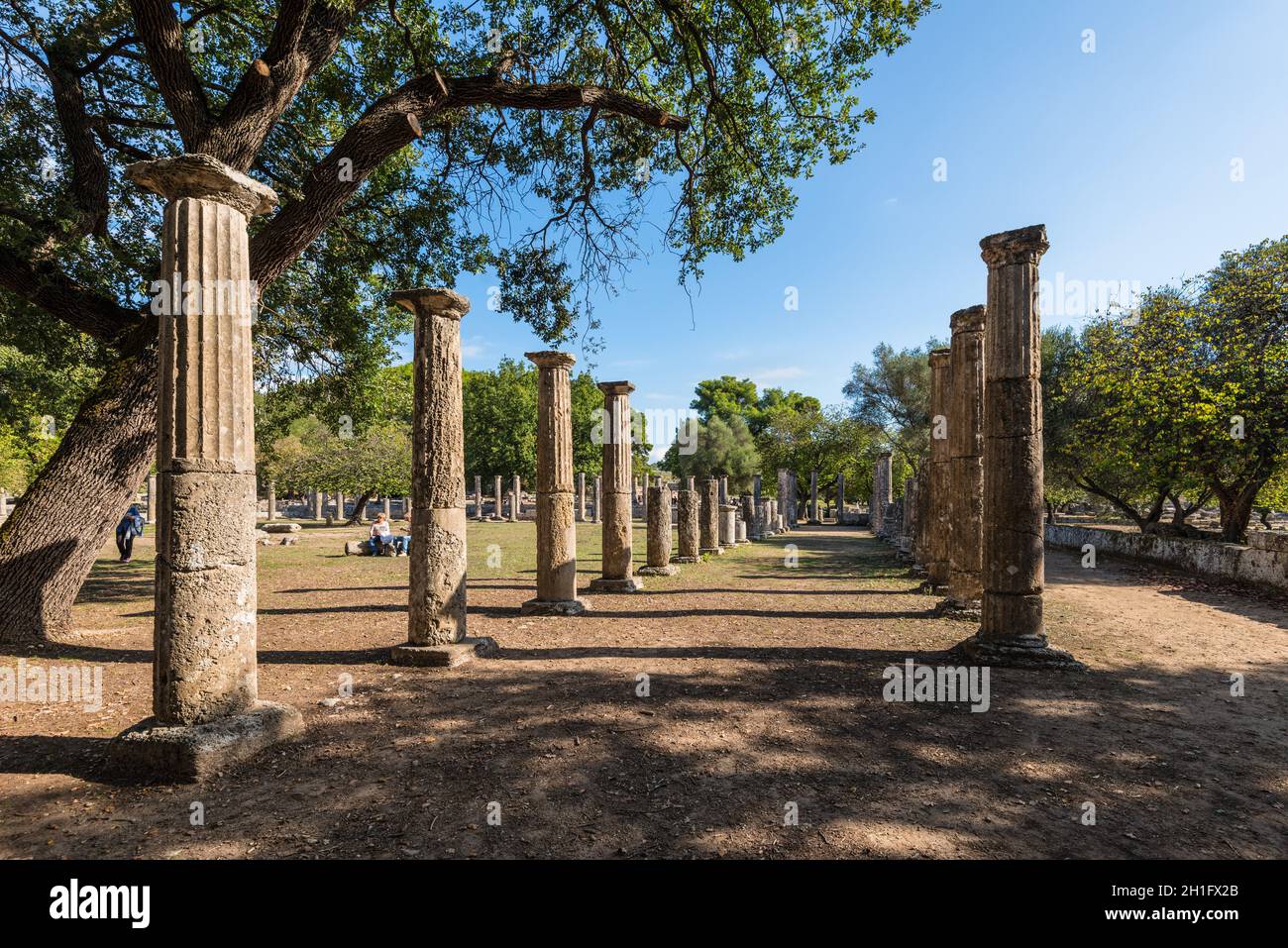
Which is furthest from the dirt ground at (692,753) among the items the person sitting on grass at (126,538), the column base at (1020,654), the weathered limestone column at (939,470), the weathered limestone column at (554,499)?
the person sitting on grass at (126,538)

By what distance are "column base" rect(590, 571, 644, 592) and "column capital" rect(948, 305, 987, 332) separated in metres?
7.19

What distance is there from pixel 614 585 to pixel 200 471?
8219 millimetres

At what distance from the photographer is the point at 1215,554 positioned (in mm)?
12555

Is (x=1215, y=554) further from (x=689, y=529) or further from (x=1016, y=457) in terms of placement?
(x=689, y=529)

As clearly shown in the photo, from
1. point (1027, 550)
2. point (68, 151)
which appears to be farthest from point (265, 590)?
point (1027, 550)

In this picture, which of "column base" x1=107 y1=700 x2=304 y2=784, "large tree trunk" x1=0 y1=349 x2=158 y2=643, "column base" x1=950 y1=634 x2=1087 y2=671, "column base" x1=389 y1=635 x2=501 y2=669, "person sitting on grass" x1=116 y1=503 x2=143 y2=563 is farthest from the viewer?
"person sitting on grass" x1=116 y1=503 x2=143 y2=563

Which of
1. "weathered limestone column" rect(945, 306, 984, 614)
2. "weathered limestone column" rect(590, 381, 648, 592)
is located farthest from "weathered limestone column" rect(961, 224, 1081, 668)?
"weathered limestone column" rect(590, 381, 648, 592)

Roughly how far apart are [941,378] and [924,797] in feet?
29.6

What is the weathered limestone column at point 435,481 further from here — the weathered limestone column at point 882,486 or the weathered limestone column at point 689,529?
the weathered limestone column at point 882,486

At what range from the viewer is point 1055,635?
7.73 m

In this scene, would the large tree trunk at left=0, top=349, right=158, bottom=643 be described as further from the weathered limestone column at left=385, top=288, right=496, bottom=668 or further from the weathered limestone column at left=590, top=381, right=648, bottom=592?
the weathered limestone column at left=590, top=381, right=648, bottom=592

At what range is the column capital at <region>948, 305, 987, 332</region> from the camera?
9.20m

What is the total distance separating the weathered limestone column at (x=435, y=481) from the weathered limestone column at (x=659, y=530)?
7676mm

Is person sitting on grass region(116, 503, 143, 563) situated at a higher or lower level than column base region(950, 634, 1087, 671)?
higher
